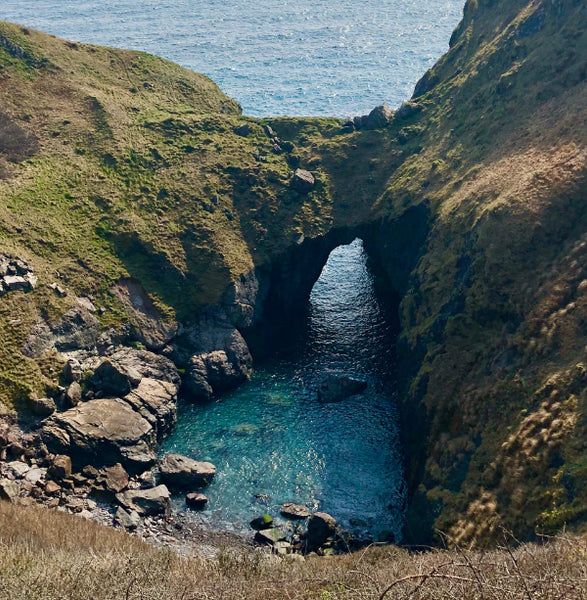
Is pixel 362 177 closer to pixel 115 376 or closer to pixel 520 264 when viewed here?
pixel 520 264

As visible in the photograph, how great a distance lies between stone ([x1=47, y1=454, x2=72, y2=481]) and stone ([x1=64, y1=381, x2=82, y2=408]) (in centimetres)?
689

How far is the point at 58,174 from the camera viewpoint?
85562 millimetres

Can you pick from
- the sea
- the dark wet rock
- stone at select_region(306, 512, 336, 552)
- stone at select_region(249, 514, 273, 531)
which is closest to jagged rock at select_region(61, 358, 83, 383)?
the sea

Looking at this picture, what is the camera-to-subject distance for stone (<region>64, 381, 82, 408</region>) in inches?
2579

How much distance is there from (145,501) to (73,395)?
14.2 metres

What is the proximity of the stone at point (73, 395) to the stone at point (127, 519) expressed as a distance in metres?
13.2

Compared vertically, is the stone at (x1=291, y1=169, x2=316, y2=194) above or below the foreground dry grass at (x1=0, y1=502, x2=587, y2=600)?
above

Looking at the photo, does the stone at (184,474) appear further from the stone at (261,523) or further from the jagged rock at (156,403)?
the stone at (261,523)

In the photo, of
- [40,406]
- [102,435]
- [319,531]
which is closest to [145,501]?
[102,435]

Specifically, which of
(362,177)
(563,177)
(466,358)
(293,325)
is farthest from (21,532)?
(362,177)

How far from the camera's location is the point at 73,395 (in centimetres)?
6581

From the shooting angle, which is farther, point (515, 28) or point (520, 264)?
point (515, 28)

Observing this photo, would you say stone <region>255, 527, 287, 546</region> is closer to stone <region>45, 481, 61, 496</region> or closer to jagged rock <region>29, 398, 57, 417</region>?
stone <region>45, 481, 61, 496</region>

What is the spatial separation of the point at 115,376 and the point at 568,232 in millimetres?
48917
